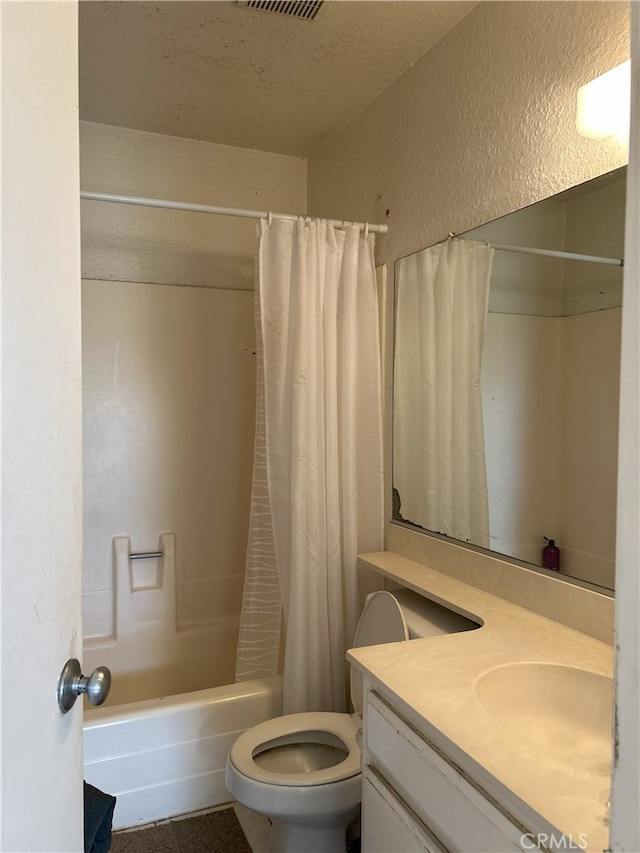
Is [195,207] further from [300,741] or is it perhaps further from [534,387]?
[300,741]

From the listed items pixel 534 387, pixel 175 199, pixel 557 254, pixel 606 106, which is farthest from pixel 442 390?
pixel 175 199

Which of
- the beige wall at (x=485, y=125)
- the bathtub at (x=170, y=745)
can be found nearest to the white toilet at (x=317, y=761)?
the bathtub at (x=170, y=745)

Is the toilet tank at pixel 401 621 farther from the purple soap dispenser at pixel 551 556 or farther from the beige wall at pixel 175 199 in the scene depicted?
the beige wall at pixel 175 199

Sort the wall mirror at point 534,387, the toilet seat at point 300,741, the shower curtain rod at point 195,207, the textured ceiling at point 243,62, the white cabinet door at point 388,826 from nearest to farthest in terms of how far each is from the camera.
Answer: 1. the white cabinet door at point 388,826
2. the wall mirror at point 534,387
3. the toilet seat at point 300,741
4. the textured ceiling at point 243,62
5. the shower curtain rod at point 195,207

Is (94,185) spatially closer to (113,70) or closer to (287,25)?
(113,70)

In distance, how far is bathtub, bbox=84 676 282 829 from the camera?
5.85 ft

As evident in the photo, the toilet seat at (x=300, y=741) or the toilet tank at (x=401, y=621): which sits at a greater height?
the toilet tank at (x=401, y=621)

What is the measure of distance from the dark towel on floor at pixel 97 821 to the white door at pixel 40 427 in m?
0.22

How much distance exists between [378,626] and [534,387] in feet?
2.68

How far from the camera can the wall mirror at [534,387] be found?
52.2 inches

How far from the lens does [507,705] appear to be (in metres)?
1.12

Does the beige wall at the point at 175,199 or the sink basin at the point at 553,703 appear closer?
the sink basin at the point at 553,703

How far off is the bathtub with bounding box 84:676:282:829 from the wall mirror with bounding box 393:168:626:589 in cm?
87

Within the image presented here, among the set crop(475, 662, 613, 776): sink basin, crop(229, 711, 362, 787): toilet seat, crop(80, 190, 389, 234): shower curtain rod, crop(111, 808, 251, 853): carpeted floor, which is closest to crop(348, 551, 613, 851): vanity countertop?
crop(475, 662, 613, 776): sink basin
